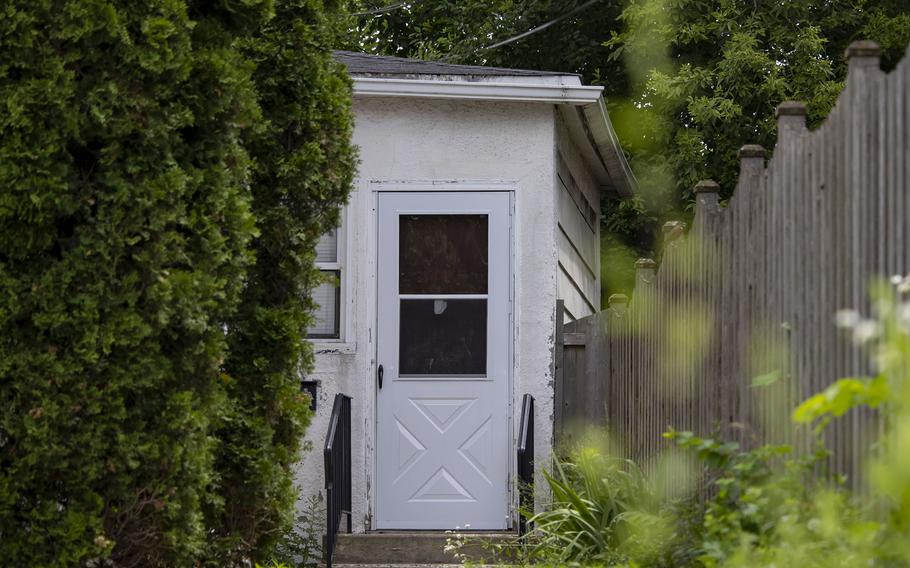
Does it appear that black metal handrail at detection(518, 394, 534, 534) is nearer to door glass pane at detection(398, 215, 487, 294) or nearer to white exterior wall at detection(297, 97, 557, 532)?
white exterior wall at detection(297, 97, 557, 532)

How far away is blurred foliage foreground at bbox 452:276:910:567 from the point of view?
9.60 feet

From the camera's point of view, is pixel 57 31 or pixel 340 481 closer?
pixel 57 31

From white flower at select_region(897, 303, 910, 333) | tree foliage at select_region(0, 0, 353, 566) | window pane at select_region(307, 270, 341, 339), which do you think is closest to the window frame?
window pane at select_region(307, 270, 341, 339)

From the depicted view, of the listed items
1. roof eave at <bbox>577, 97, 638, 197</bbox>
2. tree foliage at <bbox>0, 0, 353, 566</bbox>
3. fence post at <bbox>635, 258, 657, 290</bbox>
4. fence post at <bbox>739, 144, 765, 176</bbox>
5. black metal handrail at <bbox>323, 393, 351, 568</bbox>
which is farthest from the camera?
roof eave at <bbox>577, 97, 638, 197</bbox>

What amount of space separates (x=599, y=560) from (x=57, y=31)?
385cm

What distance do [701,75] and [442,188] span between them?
6.36 metres

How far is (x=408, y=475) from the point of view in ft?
28.9

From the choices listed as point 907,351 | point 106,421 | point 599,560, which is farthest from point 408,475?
point 907,351

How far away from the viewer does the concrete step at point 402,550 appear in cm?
814

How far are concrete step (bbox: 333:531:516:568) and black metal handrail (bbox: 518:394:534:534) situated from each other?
0.29 m

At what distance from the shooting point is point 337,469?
834 centimetres

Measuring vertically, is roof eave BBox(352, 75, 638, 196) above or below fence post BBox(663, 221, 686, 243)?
above

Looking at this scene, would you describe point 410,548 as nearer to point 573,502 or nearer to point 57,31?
point 573,502

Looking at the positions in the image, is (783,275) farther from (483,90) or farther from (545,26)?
(545,26)
